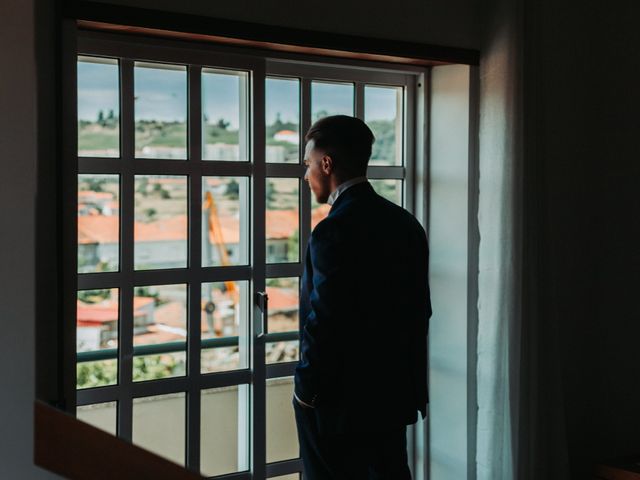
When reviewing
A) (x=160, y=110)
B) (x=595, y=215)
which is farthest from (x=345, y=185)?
(x=595, y=215)

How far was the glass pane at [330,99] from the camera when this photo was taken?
2.97 metres

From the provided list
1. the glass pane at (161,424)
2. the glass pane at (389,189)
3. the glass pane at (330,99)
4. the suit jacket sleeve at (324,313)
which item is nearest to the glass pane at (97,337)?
the glass pane at (161,424)

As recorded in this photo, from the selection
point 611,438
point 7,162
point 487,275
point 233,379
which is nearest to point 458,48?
point 487,275

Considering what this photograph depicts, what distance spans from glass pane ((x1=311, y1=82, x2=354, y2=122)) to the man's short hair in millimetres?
649

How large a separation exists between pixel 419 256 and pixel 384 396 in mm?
414

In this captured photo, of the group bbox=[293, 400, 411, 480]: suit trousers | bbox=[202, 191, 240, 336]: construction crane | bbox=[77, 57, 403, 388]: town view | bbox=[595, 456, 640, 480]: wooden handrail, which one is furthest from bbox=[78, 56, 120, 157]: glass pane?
bbox=[595, 456, 640, 480]: wooden handrail

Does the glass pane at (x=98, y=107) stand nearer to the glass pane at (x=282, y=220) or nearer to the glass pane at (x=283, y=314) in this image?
the glass pane at (x=282, y=220)

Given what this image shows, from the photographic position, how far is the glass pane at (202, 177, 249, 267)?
271 cm

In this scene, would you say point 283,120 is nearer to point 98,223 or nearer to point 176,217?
point 176,217

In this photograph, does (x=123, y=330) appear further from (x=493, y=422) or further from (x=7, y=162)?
(x=7, y=162)

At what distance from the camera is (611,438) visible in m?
3.31

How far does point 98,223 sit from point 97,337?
1.18 feet

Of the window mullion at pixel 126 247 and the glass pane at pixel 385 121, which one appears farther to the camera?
the glass pane at pixel 385 121

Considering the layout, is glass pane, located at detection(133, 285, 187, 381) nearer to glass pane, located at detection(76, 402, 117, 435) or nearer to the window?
the window
